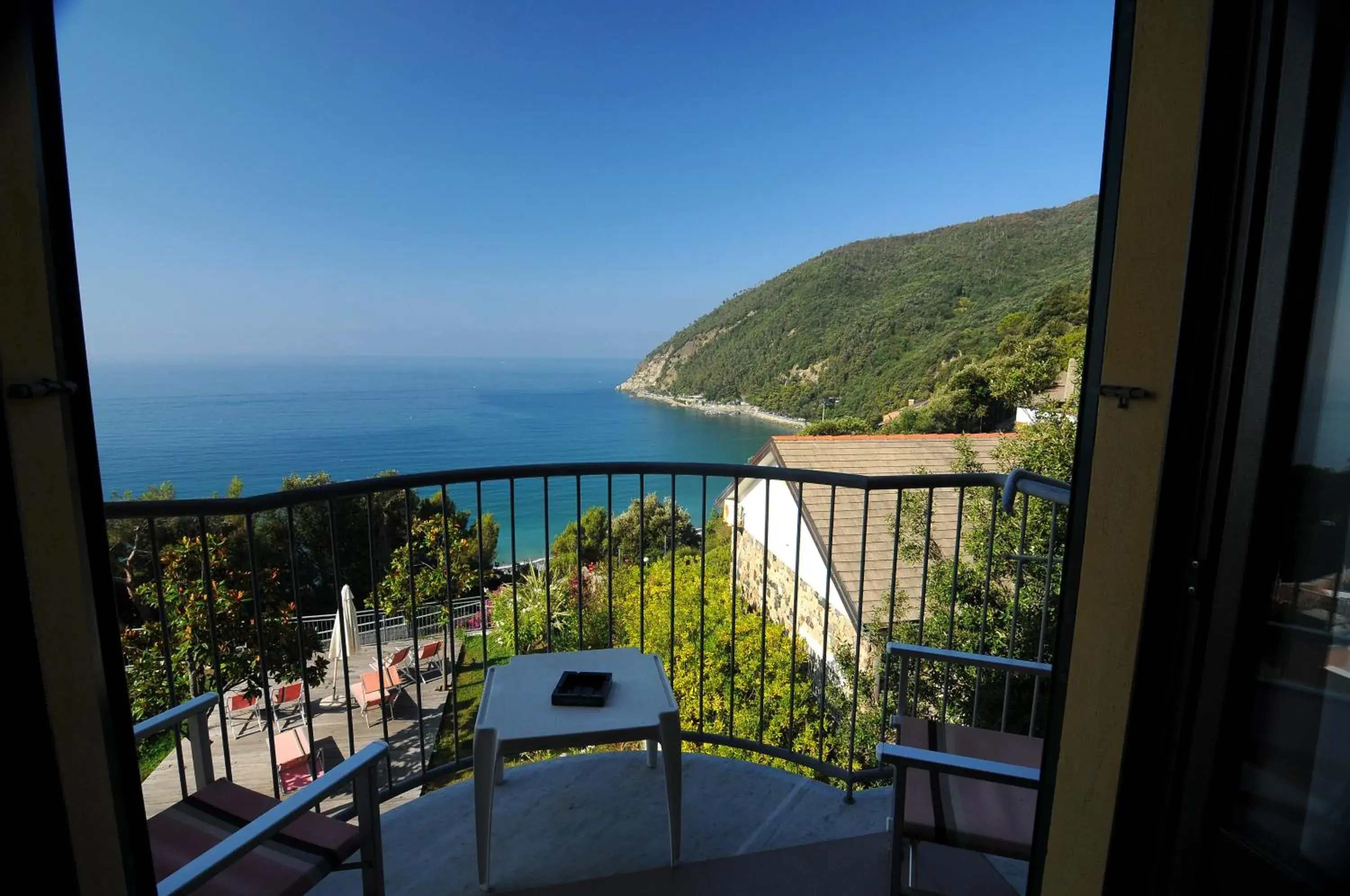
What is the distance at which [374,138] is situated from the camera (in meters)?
36.5

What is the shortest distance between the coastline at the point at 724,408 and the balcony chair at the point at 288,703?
23.6 metres

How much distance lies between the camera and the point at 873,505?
13.4 metres

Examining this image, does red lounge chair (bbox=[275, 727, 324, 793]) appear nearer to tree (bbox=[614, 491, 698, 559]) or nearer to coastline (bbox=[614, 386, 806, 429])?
tree (bbox=[614, 491, 698, 559])

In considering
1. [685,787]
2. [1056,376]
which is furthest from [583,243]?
[685,787]

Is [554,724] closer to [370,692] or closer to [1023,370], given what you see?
[370,692]

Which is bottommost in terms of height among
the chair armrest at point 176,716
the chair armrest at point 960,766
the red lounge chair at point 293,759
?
the red lounge chair at point 293,759

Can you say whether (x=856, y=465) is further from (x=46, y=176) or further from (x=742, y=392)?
(x=742, y=392)

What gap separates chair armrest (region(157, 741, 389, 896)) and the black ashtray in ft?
1.91

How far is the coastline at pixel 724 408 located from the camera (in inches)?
1303

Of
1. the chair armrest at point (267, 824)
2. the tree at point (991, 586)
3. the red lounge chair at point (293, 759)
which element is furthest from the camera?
the red lounge chair at point (293, 759)

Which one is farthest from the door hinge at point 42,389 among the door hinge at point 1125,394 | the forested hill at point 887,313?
the forested hill at point 887,313

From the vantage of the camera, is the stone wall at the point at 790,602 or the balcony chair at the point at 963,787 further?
the stone wall at the point at 790,602

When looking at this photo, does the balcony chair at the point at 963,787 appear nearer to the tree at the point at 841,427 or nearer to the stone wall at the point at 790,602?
the stone wall at the point at 790,602

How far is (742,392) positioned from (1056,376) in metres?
20.4
